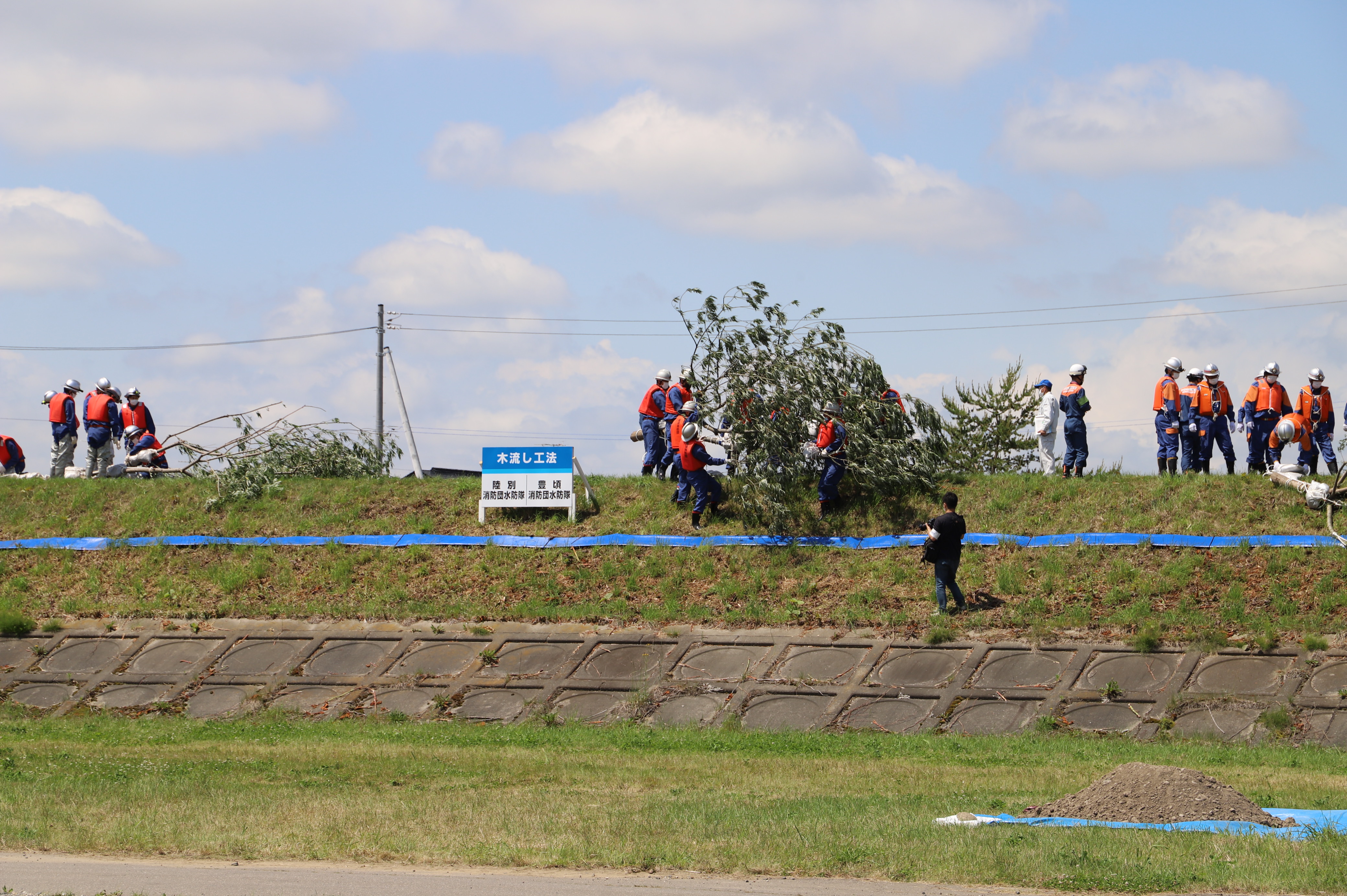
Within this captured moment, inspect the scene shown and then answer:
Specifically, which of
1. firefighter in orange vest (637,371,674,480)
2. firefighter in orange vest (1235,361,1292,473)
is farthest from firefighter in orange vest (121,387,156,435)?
firefighter in orange vest (1235,361,1292,473)

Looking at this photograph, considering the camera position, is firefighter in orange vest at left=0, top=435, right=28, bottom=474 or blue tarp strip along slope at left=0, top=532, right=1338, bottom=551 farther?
firefighter in orange vest at left=0, top=435, right=28, bottom=474

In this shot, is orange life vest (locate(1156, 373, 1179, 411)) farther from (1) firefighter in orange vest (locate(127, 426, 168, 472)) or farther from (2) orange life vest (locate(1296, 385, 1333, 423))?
(1) firefighter in orange vest (locate(127, 426, 168, 472))

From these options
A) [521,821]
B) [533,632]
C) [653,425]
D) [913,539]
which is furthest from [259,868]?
[653,425]

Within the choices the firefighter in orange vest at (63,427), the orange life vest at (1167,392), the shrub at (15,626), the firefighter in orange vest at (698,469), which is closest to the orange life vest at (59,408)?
the firefighter in orange vest at (63,427)

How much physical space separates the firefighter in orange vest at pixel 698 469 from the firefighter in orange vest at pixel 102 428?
1227 cm

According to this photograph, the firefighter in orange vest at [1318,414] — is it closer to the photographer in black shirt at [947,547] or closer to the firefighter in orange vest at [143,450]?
the photographer in black shirt at [947,547]

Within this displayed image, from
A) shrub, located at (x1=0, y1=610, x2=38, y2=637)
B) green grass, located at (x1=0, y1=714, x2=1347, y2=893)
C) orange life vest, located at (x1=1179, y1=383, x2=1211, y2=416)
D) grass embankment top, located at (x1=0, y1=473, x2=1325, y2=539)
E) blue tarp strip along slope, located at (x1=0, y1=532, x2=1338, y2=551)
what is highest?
orange life vest, located at (x1=1179, y1=383, x2=1211, y2=416)

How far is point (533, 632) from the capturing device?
19.6 m

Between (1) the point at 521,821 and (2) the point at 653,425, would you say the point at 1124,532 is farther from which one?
(1) the point at 521,821

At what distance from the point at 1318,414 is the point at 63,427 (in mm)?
23930

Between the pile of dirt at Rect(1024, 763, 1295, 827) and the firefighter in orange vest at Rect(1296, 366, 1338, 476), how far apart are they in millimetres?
13792

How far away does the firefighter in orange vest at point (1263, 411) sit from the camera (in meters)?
22.2

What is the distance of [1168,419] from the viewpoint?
22.3m

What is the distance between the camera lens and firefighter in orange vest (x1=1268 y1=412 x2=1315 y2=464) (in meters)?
21.0
